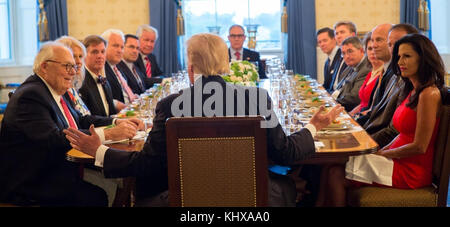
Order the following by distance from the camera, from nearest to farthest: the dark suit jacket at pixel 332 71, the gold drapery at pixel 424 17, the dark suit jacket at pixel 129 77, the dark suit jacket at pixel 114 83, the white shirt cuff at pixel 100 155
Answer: the white shirt cuff at pixel 100 155, the dark suit jacket at pixel 114 83, the dark suit jacket at pixel 129 77, the dark suit jacket at pixel 332 71, the gold drapery at pixel 424 17

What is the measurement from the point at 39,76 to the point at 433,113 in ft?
6.61

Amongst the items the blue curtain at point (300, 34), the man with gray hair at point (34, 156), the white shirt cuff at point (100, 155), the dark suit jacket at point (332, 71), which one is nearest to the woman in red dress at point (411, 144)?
the white shirt cuff at point (100, 155)

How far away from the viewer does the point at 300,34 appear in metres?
9.72

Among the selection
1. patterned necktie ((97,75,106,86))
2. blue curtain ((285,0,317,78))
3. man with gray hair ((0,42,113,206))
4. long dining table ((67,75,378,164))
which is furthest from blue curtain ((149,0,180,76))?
man with gray hair ((0,42,113,206))

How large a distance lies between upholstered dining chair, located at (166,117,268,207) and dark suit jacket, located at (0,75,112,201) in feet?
2.96

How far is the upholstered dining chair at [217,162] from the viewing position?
2.17 metres

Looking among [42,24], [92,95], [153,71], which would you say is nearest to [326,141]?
[92,95]

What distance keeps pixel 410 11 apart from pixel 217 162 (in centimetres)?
794

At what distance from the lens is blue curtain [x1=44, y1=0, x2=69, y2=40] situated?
971cm

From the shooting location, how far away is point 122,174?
2586 mm

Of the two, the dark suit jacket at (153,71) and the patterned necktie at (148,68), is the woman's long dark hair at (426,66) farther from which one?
the patterned necktie at (148,68)

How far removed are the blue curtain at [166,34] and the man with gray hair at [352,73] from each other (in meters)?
3.97

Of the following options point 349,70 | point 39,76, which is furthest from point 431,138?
point 349,70

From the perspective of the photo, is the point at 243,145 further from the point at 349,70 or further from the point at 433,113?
the point at 349,70
